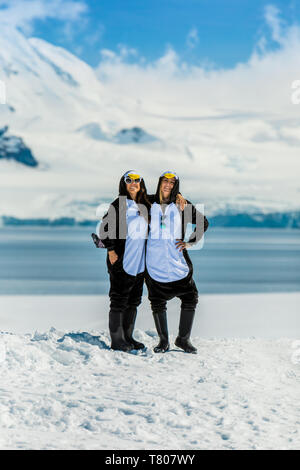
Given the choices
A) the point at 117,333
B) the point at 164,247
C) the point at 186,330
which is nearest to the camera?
the point at 164,247

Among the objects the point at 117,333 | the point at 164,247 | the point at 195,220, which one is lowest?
the point at 117,333

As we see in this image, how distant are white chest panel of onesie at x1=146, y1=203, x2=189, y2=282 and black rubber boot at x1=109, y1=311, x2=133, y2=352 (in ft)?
1.77

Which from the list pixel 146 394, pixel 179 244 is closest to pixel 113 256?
pixel 179 244

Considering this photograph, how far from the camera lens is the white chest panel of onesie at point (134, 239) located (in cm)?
554

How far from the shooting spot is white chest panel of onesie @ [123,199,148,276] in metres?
5.54

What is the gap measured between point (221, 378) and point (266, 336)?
10.4ft

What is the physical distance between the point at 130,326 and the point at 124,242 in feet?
2.88

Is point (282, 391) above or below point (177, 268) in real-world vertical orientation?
below

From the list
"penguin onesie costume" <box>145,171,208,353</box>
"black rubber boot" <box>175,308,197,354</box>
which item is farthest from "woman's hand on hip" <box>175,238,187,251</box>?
"black rubber boot" <box>175,308,197,354</box>

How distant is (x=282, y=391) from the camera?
4805 millimetres

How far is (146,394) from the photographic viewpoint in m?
4.48

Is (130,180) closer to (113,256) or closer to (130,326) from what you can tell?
(113,256)

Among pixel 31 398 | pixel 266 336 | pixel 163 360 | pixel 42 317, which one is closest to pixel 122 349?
pixel 163 360
